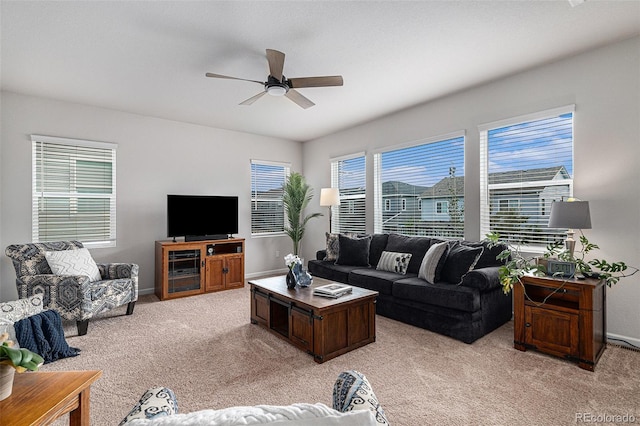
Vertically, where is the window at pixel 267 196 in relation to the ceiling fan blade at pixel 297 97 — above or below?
below

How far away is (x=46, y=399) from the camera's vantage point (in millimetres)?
1243

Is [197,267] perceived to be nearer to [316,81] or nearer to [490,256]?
[316,81]

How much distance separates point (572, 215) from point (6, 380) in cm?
375

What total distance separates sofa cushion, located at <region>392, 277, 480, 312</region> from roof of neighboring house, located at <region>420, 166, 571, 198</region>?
1445 millimetres

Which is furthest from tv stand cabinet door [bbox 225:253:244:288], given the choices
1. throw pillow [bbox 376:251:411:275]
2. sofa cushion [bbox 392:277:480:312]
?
sofa cushion [bbox 392:277:480:312]

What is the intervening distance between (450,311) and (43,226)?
5185 mm

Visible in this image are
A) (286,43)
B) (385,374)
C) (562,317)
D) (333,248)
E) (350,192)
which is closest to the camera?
(385,374)

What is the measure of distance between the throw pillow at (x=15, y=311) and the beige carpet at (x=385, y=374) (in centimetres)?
44

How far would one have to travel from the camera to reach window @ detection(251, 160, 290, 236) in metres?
6.13

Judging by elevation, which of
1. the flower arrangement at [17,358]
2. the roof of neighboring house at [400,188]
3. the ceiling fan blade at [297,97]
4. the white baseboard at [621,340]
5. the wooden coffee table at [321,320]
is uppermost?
the ceiling fan blade at [297,97]

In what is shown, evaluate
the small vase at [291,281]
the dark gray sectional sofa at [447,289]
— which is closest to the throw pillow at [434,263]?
the dark gray sectional sofa at [447,289]

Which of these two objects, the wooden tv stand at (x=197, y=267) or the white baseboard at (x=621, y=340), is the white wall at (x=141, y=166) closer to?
the wooden tv stand at (x=197, y=267)

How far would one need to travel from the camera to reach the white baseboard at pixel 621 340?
2.80m

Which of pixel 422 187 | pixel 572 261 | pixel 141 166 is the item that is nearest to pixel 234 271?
pixel 141 166
